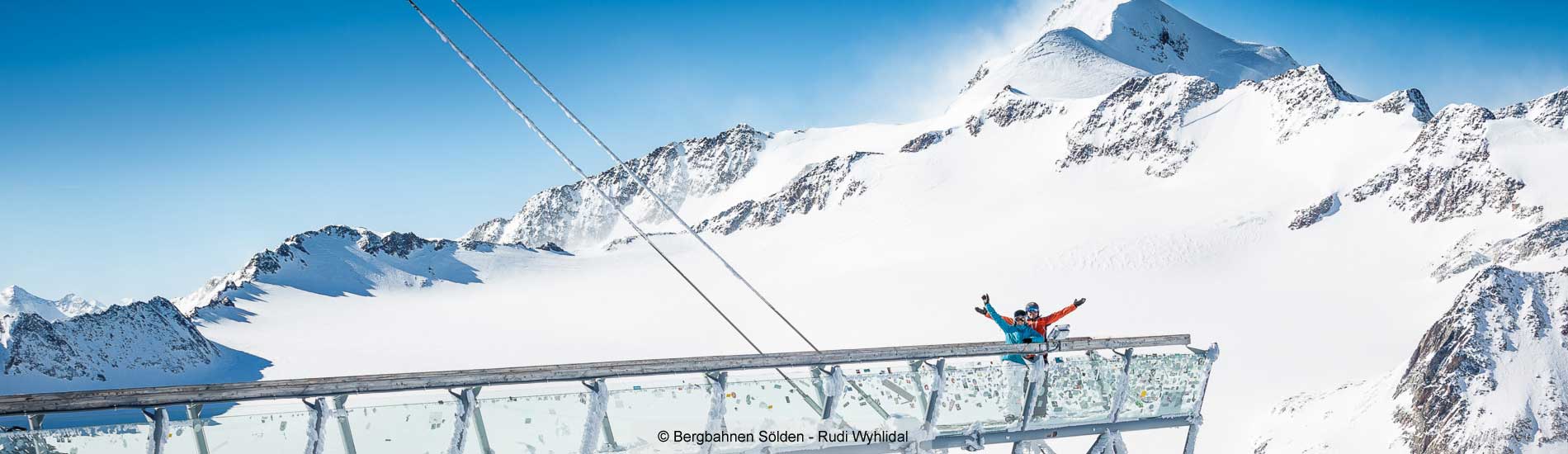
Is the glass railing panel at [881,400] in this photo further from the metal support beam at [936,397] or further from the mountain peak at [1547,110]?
the mountain peak at [1547,110]

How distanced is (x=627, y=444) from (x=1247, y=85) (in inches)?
5425

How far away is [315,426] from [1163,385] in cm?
837

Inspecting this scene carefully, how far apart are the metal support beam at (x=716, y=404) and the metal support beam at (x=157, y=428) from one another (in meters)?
A: 3.91

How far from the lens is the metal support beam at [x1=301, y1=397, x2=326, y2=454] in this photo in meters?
7.20

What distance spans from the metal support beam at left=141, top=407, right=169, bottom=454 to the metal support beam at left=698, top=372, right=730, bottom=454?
3913 mm

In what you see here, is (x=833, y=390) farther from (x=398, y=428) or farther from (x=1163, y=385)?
(x=1163, y=385)

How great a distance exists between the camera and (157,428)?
6742 millimetres

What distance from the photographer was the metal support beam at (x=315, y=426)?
23.6 ft

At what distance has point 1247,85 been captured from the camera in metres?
130

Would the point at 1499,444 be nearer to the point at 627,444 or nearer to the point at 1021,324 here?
the point at 1021,324

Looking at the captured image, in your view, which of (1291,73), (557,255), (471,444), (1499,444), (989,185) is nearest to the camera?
(471,444)

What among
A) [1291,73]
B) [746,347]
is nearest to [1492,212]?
[1291,73]

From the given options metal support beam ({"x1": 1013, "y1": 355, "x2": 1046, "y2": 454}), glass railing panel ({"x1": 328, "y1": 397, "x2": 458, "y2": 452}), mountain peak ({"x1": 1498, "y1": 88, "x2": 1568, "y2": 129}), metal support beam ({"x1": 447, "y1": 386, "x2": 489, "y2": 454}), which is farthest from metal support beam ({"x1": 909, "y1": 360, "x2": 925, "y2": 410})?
mountain peak ({"x1": 1498, "y1": 88, "x2": 1568, "y2": 129})

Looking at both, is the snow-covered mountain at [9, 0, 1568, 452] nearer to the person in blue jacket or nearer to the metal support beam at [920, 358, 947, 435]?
the person in blue jacket
